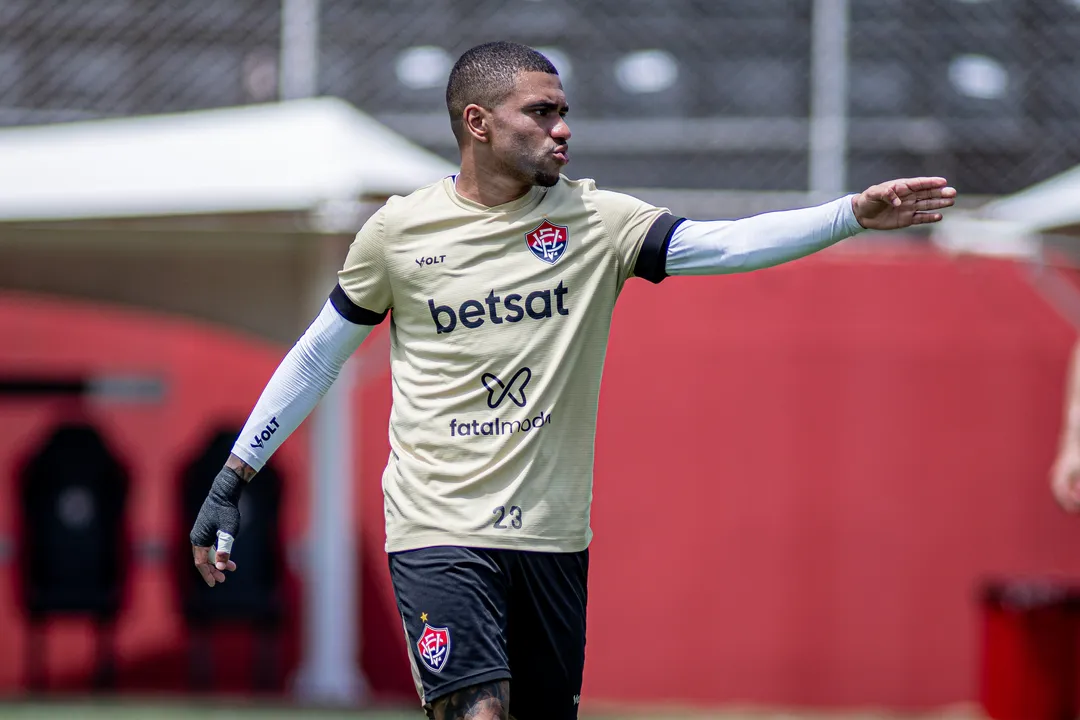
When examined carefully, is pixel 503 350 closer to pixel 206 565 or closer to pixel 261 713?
pixel 206 565

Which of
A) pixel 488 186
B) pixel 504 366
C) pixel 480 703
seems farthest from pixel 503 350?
pixel 480 703

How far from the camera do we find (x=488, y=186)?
3.27m

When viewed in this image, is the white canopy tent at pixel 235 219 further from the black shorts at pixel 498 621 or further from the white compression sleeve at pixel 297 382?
the black shorts at pixel 498 621

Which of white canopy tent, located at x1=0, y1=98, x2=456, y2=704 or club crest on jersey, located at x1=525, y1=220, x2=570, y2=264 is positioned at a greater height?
white canopy tent, located at x1=0, y1=98, x2=456, y2=704

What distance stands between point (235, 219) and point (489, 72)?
353 cm

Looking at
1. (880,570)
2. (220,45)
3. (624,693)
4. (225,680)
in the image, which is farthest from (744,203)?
(225,680)

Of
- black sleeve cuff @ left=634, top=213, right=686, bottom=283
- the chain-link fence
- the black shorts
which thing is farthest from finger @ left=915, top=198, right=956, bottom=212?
the chain-link fence

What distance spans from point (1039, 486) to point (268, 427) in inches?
204

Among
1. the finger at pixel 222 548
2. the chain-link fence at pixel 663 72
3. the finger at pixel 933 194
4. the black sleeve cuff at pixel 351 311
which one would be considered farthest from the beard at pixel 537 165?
the chain-link fence at pixel 663 72

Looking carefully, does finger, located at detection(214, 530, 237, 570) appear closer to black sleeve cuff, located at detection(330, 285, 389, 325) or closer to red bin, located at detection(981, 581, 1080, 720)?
black sleeve cuff, located at detection(330, 285, 389, 325)

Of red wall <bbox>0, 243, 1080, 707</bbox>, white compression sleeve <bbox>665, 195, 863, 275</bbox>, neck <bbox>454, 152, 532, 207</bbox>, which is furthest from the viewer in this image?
red wall <bbox>0, 243, 1080, 707</bbox>

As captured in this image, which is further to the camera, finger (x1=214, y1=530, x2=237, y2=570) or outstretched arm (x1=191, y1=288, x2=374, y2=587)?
outstretched arm (x1=191, y1=288, x2=374, y2=587)

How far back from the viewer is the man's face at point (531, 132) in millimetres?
3188

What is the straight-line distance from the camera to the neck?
128 inches
